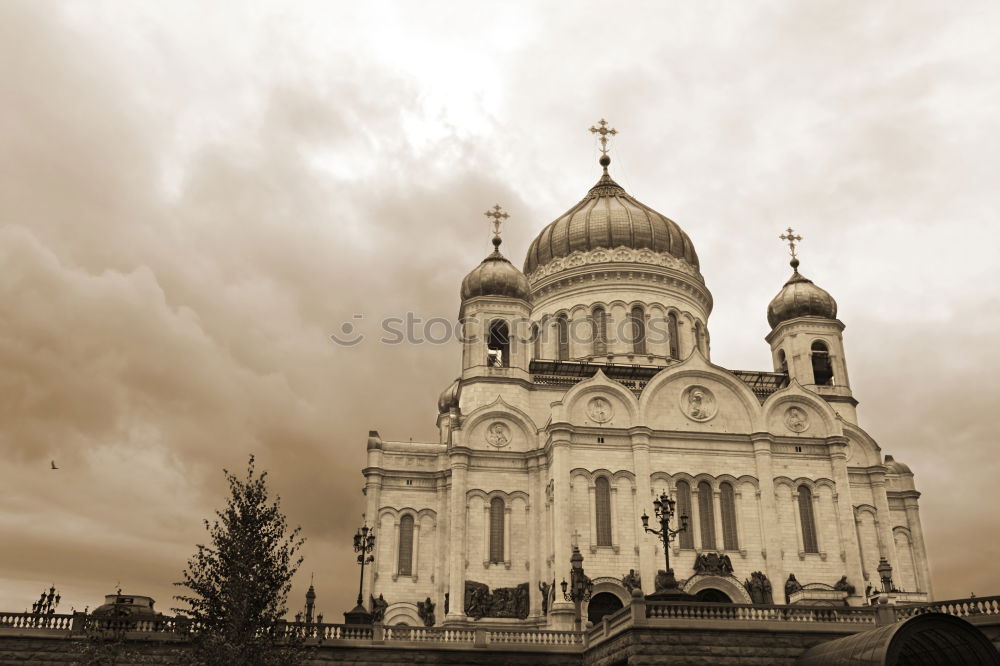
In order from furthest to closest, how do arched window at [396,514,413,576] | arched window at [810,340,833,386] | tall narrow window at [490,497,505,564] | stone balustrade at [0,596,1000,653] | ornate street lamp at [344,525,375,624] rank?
1. arched window at [810,340,833,386]
2. arched window at [396,514,413,576]
3. tall narrow window at [490,497,505,564]
4. ornate street lamp at [344,525,375,624]
5. stone balustrade at [0,596,1000,653]

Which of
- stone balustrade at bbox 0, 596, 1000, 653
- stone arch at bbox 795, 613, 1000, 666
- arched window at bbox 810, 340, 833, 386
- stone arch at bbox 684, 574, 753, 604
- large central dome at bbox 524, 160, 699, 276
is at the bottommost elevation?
stone arch at bbox 795, 613, 1000, 666

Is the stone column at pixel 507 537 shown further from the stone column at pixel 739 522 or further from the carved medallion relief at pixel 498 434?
the stone column at pixel 739 522

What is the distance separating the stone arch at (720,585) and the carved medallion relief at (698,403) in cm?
702

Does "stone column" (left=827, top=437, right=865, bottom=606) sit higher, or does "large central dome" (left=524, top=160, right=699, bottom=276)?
"large central dome" (left=524, top=160, right=699, bottom=276)

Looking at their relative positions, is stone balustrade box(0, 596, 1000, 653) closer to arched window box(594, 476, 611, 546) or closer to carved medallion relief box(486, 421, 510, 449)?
arched window box(594, 476, 611, 546)

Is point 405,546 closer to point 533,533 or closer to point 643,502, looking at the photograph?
point 533,533

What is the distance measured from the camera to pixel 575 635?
96.3 ft

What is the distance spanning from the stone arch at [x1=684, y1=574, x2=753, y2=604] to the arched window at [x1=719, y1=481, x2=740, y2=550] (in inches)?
63.2

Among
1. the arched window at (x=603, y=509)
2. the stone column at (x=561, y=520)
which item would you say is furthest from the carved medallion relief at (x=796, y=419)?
the stone column at (x=561, y=520)

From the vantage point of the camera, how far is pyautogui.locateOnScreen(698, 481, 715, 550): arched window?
38781 millimetres

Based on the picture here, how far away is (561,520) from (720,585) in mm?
6913

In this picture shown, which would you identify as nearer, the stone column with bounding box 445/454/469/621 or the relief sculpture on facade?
the stone column with bounding box 445/454/469/621

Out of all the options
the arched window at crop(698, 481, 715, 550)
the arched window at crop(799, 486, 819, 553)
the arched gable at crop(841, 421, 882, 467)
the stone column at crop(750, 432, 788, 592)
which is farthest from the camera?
the arched gable at crop(841, 421, 882, 467)

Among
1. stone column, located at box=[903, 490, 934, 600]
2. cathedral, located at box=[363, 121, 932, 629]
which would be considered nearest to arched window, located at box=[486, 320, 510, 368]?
cathedral, located at box=[363, 121, 932, 629]
